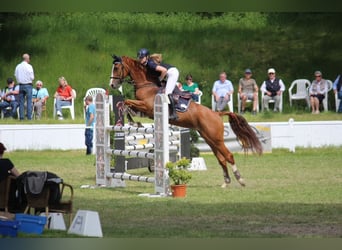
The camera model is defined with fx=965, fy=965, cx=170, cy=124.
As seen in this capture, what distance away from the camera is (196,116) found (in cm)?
1363

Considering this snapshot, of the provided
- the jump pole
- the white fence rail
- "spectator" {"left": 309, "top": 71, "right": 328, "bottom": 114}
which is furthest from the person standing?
the jump pole

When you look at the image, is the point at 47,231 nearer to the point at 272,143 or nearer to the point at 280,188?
the point at 280,188

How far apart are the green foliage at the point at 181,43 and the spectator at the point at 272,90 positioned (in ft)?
13.6

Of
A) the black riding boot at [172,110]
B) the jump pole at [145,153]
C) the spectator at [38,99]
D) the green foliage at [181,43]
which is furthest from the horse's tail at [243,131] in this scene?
the green foliage at [181,43]

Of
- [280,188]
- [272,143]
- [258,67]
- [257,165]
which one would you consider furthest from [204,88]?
[280,188]

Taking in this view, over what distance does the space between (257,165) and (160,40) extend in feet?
44.1

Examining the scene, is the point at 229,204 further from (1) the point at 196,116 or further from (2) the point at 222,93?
(2) the point at 222,93

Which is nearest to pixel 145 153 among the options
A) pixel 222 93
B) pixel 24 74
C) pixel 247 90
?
pixel 24 74

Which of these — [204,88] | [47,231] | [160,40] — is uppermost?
[160,40]

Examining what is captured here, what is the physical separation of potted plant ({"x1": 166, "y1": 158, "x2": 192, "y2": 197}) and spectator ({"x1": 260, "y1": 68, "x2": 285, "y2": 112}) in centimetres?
Result: 1139

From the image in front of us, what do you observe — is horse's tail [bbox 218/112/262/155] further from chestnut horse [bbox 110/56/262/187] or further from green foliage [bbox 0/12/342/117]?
green foliage [bbox 0/12/342/117]

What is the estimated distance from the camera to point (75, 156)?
61.6 feet

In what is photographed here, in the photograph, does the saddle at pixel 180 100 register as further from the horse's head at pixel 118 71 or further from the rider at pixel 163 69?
the horse's head at pixel 118 71

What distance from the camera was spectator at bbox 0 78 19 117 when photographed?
22.0 m
